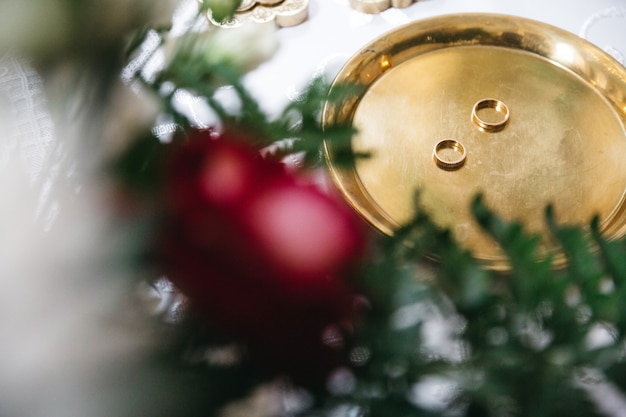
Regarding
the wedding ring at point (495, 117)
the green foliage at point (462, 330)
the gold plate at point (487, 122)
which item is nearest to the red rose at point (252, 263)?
the green foliage at point (462, 330)

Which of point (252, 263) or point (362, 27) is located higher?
point (252, 263)

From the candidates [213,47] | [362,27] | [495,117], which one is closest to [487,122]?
[495,117]

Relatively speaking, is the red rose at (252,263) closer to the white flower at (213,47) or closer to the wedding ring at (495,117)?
the white flower at (213,47)

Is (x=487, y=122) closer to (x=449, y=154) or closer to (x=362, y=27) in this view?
(x=449, y=154)

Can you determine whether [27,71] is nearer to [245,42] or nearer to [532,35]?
[245,42]

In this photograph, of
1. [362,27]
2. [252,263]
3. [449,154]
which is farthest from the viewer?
[362,27]

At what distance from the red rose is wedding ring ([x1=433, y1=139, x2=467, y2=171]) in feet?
1.46

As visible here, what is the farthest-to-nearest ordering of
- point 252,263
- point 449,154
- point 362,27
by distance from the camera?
point 362,27 < point 449,154 < point 252,263

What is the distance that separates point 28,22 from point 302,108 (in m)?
0.11

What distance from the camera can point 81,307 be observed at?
0.14 meters

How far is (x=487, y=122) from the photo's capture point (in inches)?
24.6

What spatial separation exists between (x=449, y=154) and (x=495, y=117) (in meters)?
0.07

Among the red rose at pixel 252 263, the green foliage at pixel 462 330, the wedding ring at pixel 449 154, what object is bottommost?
the wedding ring at pixel 449 154

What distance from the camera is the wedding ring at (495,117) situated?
62 centimetres
